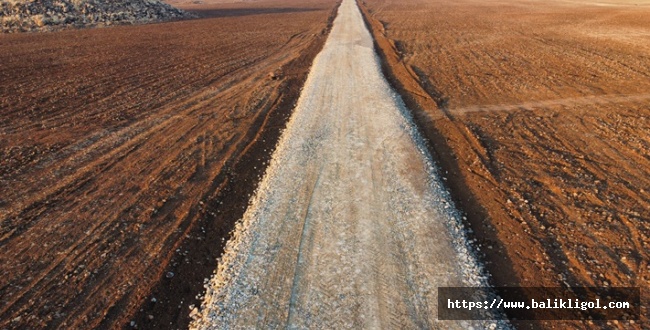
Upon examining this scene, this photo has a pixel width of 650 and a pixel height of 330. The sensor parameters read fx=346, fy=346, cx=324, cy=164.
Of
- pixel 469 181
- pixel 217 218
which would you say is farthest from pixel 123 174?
pixel 469 181

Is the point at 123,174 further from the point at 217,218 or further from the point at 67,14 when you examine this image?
the point at 67,14

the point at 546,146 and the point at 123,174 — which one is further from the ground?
the point at 546,146

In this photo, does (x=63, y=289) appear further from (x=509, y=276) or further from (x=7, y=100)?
(x=7, y=100)

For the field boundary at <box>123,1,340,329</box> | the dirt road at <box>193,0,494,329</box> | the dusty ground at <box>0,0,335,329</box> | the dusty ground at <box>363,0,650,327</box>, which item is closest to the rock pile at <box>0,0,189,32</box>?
the dusty ground at <box>0,0,335,329</box>

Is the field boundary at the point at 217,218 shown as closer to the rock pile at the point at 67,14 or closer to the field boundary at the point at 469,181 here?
the field boundary at the point at 469,181

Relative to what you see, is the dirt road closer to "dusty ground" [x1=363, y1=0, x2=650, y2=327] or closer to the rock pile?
"dusty ground" [x1=363, y1=0, x2=650, y2=327]
